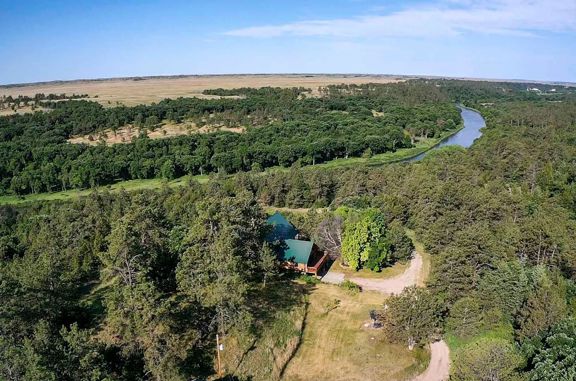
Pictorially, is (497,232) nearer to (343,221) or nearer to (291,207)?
(343,221)

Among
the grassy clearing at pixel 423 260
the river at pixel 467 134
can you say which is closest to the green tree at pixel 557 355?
the grassy clearing at pixel 423 260

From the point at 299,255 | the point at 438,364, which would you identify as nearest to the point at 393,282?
the point at 299,255

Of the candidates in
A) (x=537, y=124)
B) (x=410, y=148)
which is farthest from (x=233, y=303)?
(x=537, y=124)

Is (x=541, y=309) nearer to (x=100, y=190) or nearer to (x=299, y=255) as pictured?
(x=299, y=255)

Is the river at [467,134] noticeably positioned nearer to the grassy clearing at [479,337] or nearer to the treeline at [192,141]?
the treeline at [192,141]

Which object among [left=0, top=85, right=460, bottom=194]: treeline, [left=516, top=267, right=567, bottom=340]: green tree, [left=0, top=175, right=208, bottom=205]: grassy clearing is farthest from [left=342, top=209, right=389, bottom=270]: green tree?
[left=0, top=85, right=460, bottom=194]: treeline

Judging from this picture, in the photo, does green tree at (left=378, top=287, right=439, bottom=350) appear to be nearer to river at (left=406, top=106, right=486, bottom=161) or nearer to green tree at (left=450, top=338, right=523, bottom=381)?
green tree at (left=450, top=338, right=523, bottom=381)

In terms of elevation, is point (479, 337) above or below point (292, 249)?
below
